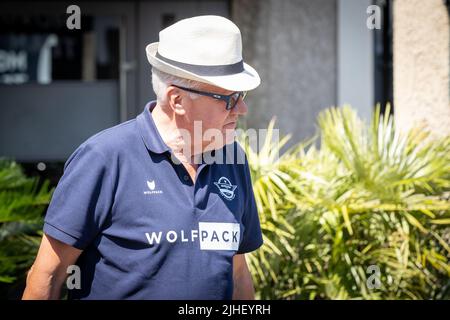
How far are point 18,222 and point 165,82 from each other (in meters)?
2.31

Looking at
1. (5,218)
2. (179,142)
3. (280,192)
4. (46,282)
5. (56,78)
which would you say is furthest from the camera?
(56,78)

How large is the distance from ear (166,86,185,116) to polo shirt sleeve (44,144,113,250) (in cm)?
29

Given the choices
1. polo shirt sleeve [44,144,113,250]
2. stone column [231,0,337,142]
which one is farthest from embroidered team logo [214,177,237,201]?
stone column [231,0,337,142]

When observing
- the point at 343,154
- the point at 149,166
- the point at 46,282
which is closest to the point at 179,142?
the point at 149,166

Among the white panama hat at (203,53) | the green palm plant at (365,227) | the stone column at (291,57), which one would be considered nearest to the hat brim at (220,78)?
the white panama hat at (203,53)

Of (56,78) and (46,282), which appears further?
(56,78)

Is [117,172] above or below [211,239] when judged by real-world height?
above

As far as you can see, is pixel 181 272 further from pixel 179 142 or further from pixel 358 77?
pixel 358 77

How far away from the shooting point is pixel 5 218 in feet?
12.5

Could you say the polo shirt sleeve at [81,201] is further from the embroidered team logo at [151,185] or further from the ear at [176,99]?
the ear at [176,99]

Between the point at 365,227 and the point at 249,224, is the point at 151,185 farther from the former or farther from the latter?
the point at 365,227

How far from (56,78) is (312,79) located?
2.57 m

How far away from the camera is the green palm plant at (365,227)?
13.1 ft

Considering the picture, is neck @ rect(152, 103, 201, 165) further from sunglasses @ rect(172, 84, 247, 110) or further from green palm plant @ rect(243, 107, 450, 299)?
green palm plant @ rect(243, 107, 450, 299)
